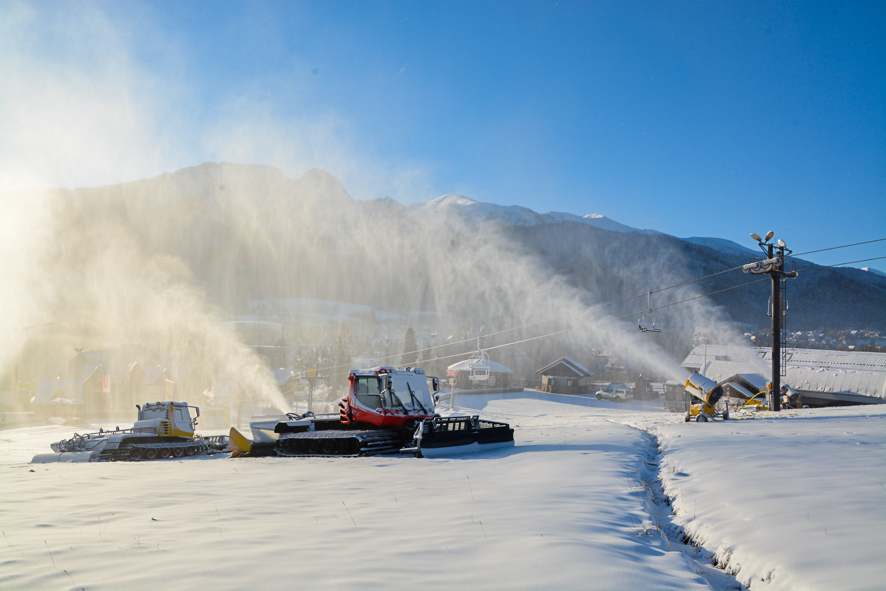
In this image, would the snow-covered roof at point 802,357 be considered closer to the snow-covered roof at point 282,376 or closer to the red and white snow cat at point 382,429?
the red and white snow cat at point 382,429

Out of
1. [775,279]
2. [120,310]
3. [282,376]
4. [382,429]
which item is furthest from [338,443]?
[120,310]

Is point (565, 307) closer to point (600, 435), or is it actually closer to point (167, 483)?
point (600, 435)

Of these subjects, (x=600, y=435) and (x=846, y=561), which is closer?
(x=846, y=561)

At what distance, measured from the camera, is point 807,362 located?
152 feet

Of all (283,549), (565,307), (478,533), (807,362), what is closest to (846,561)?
(478,533)

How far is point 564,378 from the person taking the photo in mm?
62438

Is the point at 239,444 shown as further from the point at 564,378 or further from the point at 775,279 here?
the point at 564,378

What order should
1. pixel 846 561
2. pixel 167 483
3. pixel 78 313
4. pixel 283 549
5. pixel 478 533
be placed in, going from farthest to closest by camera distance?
pixel 78 313 → pixel 167 483 → pixel 478 533 → pixel 283 549 → pixel 846 561

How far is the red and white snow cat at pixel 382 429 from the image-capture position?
14141 millimetres

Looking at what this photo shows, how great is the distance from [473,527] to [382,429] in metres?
11.4

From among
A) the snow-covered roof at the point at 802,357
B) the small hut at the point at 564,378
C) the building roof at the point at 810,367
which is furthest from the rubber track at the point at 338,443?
→ the small hut at the point at 564,378

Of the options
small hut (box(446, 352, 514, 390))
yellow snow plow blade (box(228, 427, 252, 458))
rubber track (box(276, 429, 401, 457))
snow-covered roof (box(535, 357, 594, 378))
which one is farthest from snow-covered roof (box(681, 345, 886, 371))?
yellow snow plow blade (box(228, 427, 252, 458))

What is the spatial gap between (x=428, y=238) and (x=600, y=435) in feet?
476

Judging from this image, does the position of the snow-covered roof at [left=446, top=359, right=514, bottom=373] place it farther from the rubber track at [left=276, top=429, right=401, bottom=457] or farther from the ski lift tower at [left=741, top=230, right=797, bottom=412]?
the rubber track at [left=276, top=429, right=401, bottom=457]
